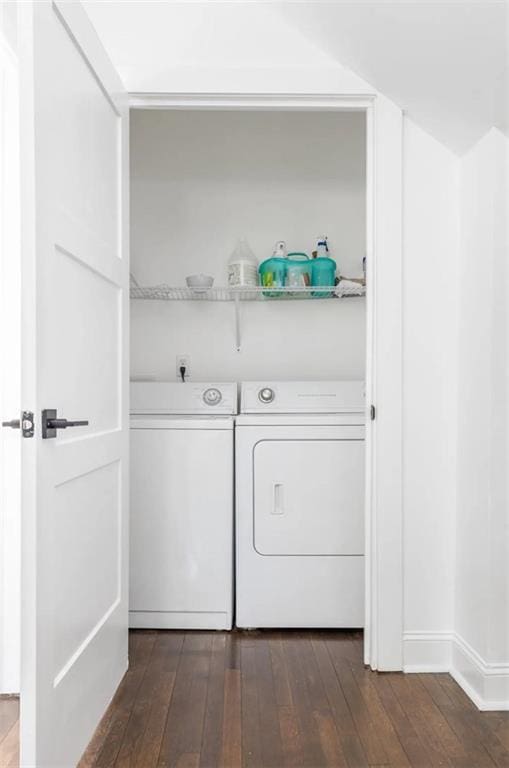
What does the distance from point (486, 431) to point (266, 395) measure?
1.02 metres

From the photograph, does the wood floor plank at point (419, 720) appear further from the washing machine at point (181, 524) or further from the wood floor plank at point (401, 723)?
the washing machine at point (181, 524)

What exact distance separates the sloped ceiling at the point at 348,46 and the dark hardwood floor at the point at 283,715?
1.75 meters

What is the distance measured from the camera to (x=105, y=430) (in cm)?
176

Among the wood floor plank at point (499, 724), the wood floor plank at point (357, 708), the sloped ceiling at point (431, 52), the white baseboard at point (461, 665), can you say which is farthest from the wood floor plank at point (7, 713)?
the sloped ceiling at point (431, 52)

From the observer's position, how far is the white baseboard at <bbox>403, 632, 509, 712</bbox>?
1769 mm

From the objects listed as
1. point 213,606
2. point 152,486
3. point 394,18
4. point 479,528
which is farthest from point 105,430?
point 394,18

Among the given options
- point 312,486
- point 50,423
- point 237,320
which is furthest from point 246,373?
point 50,423

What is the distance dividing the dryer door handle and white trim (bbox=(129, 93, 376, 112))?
143 centimetres

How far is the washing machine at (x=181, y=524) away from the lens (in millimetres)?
2330

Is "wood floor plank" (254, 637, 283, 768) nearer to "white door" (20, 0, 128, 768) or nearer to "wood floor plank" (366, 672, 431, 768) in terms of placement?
"wood floor plank" (366, 672, 431, 768)

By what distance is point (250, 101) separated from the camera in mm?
2041

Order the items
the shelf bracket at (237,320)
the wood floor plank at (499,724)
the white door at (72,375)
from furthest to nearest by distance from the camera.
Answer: the shelf bracket at (237,320) < the wood floor plank at (499,724) < the white door at (72,375)

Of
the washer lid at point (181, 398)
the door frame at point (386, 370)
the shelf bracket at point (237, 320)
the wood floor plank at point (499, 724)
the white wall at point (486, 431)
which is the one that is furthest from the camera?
the shelf bracket at point (237, 320)

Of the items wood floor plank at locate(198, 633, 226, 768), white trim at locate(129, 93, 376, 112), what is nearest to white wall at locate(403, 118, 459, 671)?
white trim at locate(129, 93, 376, 112)
